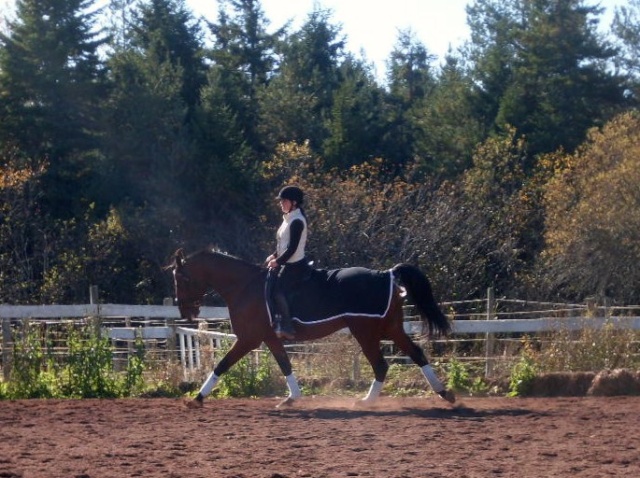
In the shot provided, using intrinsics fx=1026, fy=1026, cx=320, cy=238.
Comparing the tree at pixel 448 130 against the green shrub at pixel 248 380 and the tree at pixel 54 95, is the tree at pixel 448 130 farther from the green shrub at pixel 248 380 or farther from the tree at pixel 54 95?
the green shrub at pixel 248 380

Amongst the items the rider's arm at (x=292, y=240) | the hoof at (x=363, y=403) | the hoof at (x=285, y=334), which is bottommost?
the hoof at (x=363, y=403)

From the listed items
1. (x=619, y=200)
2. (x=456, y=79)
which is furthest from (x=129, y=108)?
(x=619, y=200)

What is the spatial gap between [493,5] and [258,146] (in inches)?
753

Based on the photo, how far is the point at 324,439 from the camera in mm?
9062

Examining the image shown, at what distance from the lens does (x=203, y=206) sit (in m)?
33.4

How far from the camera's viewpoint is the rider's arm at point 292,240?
11.4 meters

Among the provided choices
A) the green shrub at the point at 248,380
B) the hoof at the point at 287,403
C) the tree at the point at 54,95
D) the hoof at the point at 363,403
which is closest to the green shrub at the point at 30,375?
the green shrub at the point at 248,380

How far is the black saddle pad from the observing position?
451 inches

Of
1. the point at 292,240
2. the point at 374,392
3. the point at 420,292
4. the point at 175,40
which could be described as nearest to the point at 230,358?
the point at 292,240

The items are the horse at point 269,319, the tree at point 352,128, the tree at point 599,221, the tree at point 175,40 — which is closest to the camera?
the horse at point 269,319

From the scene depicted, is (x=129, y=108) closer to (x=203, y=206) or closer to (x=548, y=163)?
(x=203, y=206)

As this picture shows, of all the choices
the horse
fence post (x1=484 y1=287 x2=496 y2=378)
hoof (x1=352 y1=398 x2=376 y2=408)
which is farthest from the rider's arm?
fence post (x1=484 y1=287 x2=496 y2=378)

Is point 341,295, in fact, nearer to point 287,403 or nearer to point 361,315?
point 361,315

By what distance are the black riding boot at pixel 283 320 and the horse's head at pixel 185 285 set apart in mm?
1278
